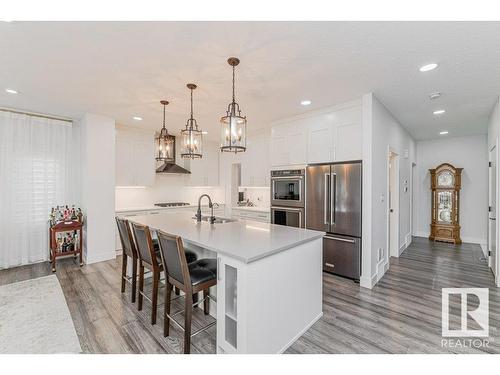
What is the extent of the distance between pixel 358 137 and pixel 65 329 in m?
4.12

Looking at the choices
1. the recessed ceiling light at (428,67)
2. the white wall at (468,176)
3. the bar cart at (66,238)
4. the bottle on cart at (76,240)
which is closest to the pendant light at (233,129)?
the recessed ceiling light at (428,67)

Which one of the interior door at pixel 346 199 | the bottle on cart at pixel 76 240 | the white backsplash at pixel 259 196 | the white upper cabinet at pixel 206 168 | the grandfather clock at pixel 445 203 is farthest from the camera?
the white upper cabinet at pixel 206 168

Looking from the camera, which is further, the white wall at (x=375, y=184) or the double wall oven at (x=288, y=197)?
the double wall oven at (x=288, y=197)

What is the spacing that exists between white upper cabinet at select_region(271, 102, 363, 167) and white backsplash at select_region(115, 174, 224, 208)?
9.45 feet

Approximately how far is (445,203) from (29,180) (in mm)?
8934

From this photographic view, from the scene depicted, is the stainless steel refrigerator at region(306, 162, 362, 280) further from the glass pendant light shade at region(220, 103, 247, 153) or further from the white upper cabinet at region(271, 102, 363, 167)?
the glass pendant light shade at region(220, 103, 247, 153)

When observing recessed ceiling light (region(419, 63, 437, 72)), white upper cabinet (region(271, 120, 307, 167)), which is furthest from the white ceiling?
white upper cabinet (region(271, 120, 307, 167))

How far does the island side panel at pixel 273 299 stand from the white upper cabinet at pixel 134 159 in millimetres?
4043

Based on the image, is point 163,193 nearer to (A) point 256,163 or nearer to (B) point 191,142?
→ (A) point 256,163

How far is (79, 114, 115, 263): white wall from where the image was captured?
4172mm

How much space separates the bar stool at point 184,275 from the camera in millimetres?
1894

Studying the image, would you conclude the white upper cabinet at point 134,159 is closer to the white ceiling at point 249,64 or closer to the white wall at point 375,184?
the white ceiling at point 249,64

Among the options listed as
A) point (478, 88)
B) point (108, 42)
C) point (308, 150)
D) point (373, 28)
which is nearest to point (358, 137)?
point (308, 150)
